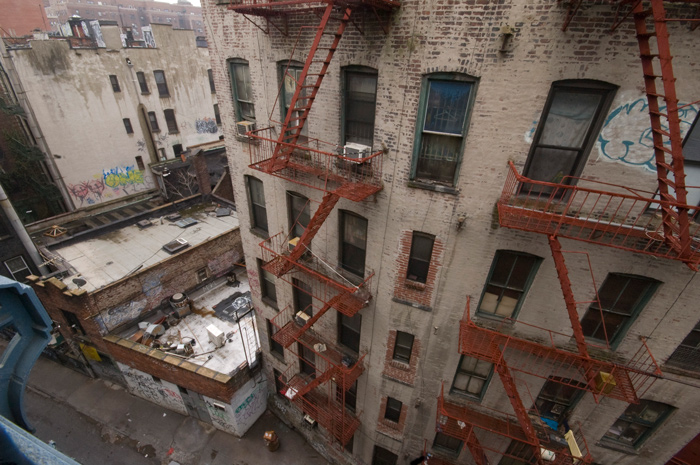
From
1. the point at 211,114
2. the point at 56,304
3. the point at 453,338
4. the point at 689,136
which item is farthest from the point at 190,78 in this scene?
the point at 689,136

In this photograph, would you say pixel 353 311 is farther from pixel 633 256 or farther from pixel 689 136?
pixel 689 136

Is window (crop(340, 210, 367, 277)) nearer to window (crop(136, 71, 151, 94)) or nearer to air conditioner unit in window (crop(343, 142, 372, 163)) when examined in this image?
air conditioner unit in window (crop(343, 142, 372, 163))

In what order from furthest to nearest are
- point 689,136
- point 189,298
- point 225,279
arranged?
point 225,279 < point 189,298 < point 689,136

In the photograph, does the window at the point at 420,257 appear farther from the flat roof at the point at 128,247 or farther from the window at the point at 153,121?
the window at the point at 153,121

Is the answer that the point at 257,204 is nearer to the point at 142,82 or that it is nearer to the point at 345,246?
the point at 345,246

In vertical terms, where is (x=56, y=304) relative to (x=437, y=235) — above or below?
below

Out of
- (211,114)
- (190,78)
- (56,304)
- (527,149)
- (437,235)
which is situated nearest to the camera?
(527,149)

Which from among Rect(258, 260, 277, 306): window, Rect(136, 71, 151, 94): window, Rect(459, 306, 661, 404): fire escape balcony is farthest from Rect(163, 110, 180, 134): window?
Rect(459, 306, 661, 404): fire escape balcony
